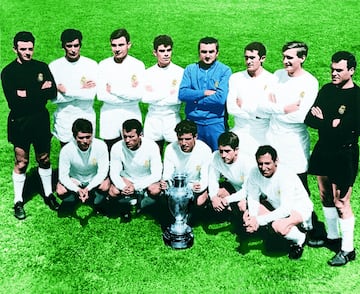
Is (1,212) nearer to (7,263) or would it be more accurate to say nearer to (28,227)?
(28,227)

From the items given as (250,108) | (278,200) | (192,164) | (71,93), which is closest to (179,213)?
(192,164)

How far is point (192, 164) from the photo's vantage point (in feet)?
22.7

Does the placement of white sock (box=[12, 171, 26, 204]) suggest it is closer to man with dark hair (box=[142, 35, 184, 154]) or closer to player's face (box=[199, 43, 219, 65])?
man with dark hair (box=[142, 35, 184, 154])

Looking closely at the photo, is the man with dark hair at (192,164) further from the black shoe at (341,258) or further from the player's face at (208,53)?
the black shoe at (341,258)

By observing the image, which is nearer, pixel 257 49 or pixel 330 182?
pixel 330 182

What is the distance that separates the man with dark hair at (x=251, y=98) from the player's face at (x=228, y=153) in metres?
0.33

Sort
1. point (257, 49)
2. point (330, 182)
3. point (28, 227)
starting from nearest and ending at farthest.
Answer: point (330, 182) < point (257, 49) < point (28, 227)

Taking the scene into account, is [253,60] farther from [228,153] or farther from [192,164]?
[192,164]

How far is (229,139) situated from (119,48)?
1843 mm

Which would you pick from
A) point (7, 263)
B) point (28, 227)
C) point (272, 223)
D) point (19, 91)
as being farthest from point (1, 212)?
point (272, 223)

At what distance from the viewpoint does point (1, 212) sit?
7.47 meters

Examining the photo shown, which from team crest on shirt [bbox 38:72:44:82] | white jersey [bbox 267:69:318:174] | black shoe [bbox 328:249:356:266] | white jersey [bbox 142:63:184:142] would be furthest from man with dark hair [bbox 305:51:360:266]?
team crest on shirt [bbox 38:72:44:82]

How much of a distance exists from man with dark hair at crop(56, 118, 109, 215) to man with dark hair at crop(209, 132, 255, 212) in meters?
1.29

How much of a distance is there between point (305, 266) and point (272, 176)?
1.00 m
